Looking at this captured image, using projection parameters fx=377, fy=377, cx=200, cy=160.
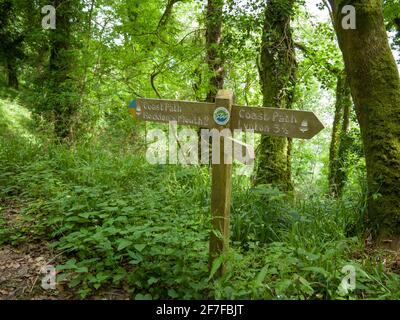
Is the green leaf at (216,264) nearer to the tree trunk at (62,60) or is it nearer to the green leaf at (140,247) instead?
the green leaf at (140,247)

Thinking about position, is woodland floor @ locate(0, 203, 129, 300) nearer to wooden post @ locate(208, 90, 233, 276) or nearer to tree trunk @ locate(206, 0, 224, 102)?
wooden post @ locate(208, 90, 233, 276)

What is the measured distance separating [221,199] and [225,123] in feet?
2.12

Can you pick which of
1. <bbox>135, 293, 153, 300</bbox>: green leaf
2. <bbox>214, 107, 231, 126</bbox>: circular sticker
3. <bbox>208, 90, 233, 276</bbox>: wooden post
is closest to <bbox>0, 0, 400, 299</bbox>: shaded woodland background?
<bbox>135, 293, 153, 300</bbox>: green leaf

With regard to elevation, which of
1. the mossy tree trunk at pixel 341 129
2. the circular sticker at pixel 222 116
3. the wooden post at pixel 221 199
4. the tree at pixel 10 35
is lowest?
the wooden post at pixel 221 199

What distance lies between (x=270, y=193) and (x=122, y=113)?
26.7ft

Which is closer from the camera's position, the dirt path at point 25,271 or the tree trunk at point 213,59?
the dirt path at point 25,271

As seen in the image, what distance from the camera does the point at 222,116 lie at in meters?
3.15

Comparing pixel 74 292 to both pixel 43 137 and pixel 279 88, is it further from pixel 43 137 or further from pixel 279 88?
pixel 279 88

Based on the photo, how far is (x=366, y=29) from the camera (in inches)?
163

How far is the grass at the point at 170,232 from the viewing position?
3076 millimetres

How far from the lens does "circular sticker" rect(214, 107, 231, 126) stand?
3.15 meters

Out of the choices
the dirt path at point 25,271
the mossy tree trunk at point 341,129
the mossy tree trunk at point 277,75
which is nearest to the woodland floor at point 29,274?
the dirt path at point 25,271

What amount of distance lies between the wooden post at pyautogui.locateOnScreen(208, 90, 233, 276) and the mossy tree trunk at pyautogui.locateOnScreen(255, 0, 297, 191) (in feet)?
11.2

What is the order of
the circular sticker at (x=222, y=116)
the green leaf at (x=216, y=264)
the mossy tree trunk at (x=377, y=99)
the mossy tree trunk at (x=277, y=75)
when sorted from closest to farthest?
the green leaf at (x=216, y=264), the circular sticker at (x=222, y=116), the mossy tree trunk at (x=377, y=99), the mossy tree trunk at (x=277, y=75)
